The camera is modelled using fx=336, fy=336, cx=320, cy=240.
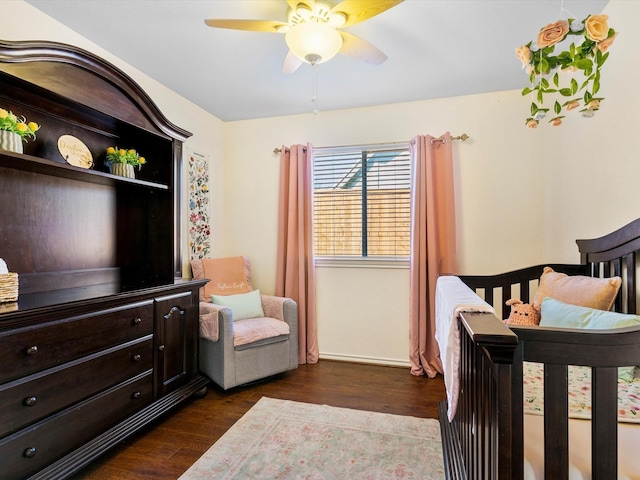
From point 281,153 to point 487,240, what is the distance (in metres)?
2.10

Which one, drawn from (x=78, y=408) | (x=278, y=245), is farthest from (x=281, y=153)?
(x=78, y=408)

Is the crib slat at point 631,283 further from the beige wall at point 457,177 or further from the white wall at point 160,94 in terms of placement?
the white wall at point 160,94

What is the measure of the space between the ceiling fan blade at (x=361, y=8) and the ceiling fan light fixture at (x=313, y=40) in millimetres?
92

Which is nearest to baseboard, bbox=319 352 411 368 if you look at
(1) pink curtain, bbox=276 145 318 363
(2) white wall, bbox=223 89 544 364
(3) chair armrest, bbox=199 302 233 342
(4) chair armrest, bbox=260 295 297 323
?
(2) white wall, bbox=223 89 544 364

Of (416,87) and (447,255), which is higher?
(416,87)

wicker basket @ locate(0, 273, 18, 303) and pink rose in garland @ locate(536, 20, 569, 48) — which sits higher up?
pink rose in garland @ locate(536, 20, 569, 48)

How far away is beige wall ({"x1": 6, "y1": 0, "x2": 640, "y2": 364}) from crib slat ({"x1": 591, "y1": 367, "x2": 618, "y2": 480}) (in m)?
1.25

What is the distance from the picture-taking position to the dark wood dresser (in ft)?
4.84

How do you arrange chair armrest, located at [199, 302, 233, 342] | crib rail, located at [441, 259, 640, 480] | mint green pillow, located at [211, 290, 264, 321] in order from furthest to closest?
1. mint green pillow, located at [211, 290, 264, 321]
2. chair armrest, located at [199, 302, 233, 342]
3. crib rail, located at [441, 259, 640, 480]

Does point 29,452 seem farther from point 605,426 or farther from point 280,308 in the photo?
point 605,426

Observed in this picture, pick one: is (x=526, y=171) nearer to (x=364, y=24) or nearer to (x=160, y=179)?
(x=364, y=24)

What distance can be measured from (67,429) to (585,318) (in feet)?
7.78

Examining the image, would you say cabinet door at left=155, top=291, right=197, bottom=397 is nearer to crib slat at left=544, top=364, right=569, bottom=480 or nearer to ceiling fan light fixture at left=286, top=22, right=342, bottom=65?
ceiling fan light fixture at left=286, top=22, right=342, bottom=65

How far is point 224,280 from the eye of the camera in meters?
3.13
